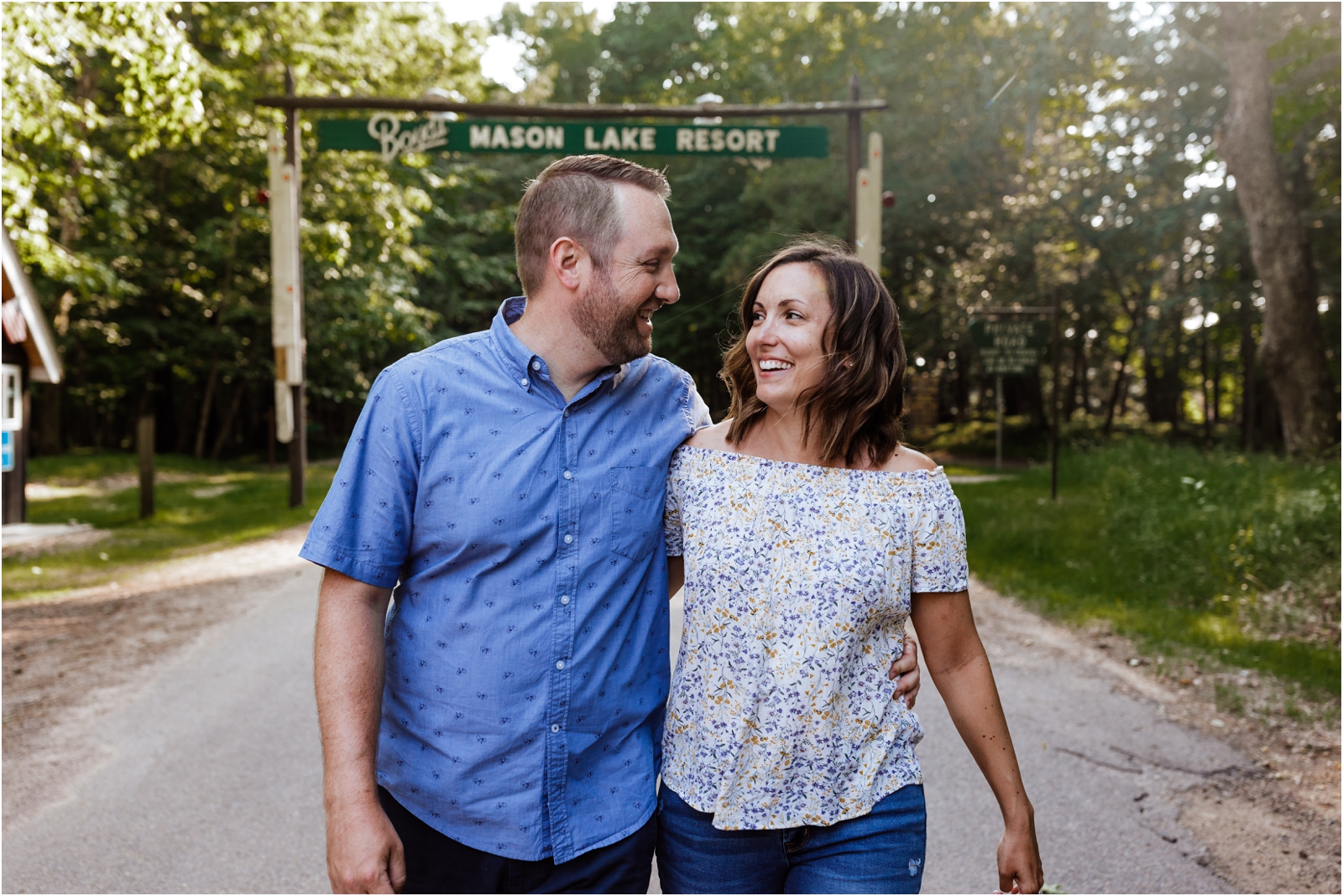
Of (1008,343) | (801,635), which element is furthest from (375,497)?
(1008,343)

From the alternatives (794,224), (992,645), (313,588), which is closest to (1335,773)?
(992,645)

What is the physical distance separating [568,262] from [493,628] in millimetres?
855

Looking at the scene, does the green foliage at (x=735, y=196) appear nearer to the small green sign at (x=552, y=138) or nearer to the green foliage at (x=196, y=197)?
the green foliage at (x=196, y=197)

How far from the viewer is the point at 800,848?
83.4 inches

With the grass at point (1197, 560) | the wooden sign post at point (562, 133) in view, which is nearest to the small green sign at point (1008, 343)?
the grass at point (1197, 560)

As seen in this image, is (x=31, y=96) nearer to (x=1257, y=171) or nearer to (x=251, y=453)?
(x=1257, y=171)

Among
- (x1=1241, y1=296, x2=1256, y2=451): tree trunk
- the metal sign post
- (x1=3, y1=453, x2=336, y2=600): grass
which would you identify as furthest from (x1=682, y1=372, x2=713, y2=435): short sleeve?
(x1=1241, y1=296, x2=1256, y2=451): tree trunk

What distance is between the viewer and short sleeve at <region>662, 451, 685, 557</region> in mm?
2344

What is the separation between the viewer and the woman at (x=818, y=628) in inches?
82.3

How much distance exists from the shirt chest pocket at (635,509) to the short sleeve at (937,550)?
0.59 metres

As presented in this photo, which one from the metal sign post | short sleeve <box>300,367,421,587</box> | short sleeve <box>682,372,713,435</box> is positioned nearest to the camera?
short sleeve <box>300,367,421,587</box>

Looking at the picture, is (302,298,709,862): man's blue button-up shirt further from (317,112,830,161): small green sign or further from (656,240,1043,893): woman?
(317,112,830,161): small green sign

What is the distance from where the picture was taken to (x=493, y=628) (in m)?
2.11

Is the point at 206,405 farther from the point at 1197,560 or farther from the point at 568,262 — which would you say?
the point at 568,262
